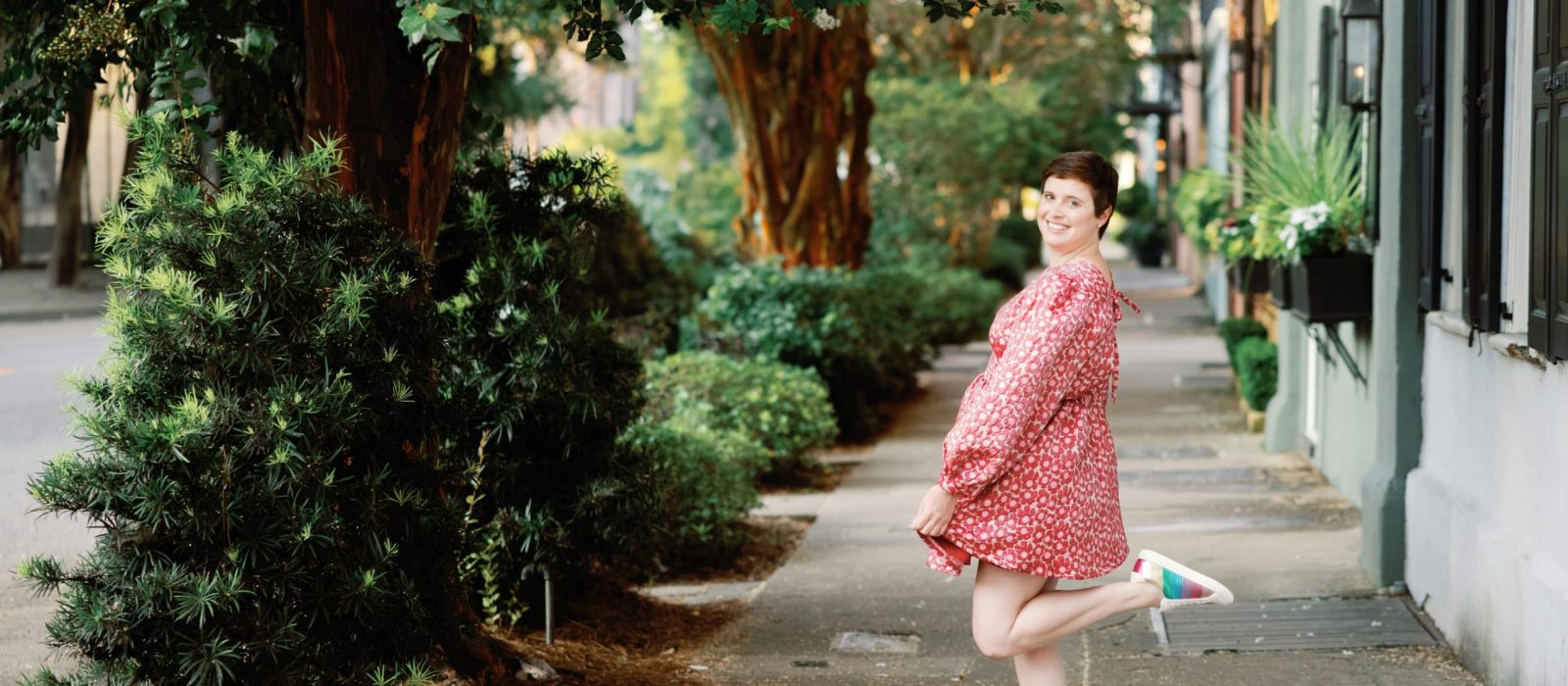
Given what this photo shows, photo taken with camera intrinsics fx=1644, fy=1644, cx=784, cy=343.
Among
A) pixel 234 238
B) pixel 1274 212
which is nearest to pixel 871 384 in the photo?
pixel 1274 212

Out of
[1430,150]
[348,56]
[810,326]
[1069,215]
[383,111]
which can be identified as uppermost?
[348,56]

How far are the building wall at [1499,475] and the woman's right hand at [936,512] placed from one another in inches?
72.4

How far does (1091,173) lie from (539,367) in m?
2.27

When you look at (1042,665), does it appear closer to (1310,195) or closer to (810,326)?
(1310,195)

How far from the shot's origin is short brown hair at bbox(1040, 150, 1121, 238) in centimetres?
430

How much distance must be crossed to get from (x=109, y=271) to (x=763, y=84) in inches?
432

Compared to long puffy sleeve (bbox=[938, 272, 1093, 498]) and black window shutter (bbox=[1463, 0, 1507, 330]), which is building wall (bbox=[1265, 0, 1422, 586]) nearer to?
black window shutter (bbox=[1463, 0, 1507, 330])

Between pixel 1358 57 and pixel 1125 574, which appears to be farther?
pixel 1358 57

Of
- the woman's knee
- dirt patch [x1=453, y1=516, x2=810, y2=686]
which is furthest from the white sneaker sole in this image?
dirt patch [x1=453, y1=516, x2=810, y2=686]

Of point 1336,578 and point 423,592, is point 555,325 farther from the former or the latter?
point 1336,578

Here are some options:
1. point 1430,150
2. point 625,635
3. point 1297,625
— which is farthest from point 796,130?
point 1297,625

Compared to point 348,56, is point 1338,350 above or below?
below

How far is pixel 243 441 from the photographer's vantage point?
13.1 ft

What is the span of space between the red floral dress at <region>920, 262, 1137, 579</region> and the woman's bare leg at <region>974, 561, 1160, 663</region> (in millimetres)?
104
